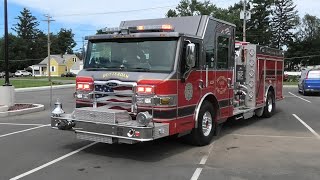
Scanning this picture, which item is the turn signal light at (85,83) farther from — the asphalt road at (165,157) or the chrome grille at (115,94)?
the asphalt road at (165,157)

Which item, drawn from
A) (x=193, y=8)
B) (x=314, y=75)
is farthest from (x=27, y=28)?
(x=314, y=75)

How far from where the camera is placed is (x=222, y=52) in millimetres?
10523

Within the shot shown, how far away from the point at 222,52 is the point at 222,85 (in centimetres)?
79

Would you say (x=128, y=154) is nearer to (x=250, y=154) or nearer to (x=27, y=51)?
(x=250, y=154)

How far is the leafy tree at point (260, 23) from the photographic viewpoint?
Result: 348 feet

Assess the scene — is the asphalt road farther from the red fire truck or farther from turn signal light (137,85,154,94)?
turn signal light (137,85,154,94)

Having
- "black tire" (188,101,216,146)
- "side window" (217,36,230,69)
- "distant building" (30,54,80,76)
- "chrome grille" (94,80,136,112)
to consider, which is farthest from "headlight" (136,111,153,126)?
"distant building" (30,54,80,76)

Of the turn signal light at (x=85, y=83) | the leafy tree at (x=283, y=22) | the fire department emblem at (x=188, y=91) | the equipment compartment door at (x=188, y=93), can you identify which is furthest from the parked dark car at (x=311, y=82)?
the leafy tree at (x=283, y=22)

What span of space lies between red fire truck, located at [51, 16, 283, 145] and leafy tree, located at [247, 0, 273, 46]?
322 feet

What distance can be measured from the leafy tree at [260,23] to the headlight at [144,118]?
101 m

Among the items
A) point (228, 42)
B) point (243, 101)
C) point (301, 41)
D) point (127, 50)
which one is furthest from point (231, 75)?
point (301, 41)

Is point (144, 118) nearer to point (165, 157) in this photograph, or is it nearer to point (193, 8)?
point (165, 157)

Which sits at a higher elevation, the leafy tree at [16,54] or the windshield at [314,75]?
the leafy tree at [16,54]

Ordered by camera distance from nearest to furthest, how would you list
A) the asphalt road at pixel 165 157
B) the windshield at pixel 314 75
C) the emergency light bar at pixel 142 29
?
1. the asphalt road at pixel 165 157
2. the emergency light bar at pixel 142 29
3. the windshield at pixel 314 75
